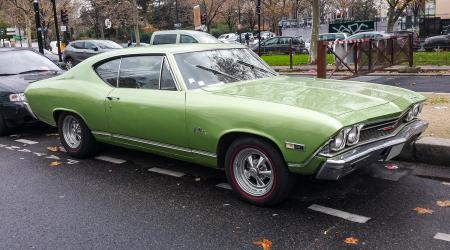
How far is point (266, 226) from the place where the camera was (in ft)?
13.8

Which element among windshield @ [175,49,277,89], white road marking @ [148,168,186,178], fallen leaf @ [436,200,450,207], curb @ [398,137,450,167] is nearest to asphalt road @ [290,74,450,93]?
curb @ [398,137,450,167]

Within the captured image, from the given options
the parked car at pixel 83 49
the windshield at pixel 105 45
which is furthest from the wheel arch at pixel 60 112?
the windshield at pixel 105 45

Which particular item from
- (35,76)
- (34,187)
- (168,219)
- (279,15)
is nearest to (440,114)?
(168,219)

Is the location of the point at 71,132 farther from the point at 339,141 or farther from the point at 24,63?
the point at 339,141

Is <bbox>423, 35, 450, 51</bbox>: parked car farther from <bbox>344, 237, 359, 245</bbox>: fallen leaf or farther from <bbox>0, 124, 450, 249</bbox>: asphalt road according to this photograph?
<bbox>344, 237, 359, 245</bbox>: fallen leaf

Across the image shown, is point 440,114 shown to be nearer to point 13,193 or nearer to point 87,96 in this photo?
point 87,96

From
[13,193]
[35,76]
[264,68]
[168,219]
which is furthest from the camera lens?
[35,76]

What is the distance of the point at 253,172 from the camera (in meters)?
4.60

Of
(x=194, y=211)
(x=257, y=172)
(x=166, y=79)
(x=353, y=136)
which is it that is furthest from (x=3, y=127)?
(x=353, y=136)

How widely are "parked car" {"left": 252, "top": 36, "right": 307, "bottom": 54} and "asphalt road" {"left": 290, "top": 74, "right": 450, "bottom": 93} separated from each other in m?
15.3

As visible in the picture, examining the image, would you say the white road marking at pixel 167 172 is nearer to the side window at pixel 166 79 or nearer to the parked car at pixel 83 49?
the side window at pixel 166 79

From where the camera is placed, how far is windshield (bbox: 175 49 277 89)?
5.23m

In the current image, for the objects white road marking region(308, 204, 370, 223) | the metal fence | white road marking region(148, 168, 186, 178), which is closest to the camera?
white road marking region(308, 204, 370, 223)

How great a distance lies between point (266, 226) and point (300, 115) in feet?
3.24
